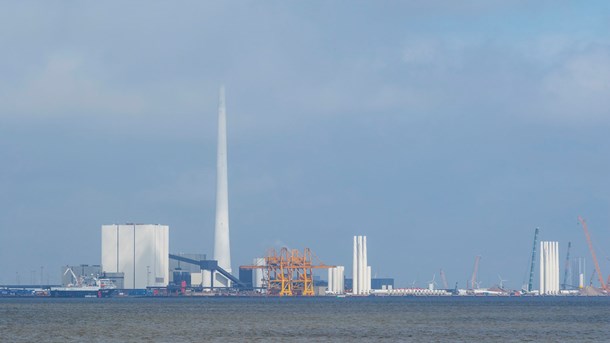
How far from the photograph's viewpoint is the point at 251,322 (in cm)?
14925

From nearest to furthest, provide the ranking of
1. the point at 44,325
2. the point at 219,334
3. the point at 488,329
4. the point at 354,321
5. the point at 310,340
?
the point at 310,340 → the point at 219,334 → the point at 488,329 → the point at 44,325 → the point at 354,321

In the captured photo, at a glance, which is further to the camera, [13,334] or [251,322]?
[251,322]

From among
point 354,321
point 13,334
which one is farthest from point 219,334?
point 354,321

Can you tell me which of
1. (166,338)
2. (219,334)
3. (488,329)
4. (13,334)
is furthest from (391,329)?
(13,334)

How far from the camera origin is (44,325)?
141 meters

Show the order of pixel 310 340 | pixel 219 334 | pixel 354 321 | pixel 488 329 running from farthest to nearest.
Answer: pixel 354 321 < pixel 488 329 < pixel 219 334 < pixel 310 340

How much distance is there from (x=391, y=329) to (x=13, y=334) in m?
38.7

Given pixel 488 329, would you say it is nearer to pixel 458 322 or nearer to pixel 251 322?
pixel 458 322

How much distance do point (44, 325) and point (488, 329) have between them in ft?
168

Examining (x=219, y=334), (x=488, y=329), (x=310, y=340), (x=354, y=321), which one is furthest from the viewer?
(x=354, y=321)

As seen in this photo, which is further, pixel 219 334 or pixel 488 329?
pixel 488 329

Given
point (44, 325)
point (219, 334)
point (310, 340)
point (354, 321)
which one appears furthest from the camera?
point (354, 321)

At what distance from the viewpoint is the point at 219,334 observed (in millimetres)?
115250

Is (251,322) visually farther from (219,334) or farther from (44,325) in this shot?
(219,334)
